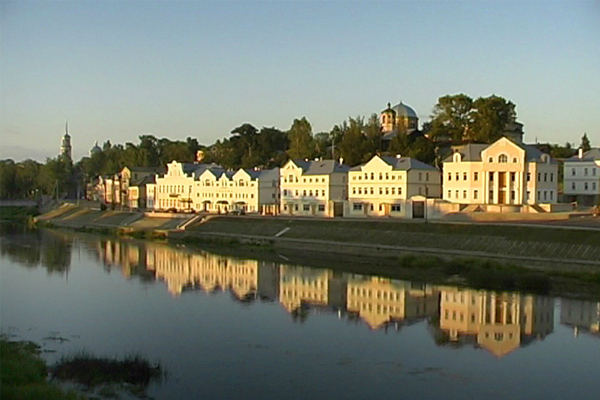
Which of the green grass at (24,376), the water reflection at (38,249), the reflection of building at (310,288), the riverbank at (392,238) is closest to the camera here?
the green grass at (24,376)

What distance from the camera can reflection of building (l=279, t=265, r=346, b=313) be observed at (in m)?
27.1

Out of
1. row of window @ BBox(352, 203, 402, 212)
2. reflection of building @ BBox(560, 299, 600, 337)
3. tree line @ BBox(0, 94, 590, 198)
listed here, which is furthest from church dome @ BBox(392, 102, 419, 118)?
reflection of building @ BBox(560, 299, 600, 337)

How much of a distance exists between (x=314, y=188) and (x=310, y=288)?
26.9 meters

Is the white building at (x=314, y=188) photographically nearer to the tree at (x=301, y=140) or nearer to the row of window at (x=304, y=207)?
the row of window at (x=304, y=207)

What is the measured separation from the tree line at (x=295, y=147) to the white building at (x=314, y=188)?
22.2 feet

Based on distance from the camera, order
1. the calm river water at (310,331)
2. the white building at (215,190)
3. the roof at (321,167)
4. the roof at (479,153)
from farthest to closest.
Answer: the white building at (215,190) < the roof at (321,167) < the roof at (479,153) < the calm river water at (310,331)

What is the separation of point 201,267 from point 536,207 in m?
22.4

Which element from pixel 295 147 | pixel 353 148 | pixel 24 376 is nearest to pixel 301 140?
pixel 295 147

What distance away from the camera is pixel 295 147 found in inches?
2950

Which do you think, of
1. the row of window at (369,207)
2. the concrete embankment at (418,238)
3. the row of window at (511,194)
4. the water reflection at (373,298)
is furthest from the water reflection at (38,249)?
the row of window at (511,194)

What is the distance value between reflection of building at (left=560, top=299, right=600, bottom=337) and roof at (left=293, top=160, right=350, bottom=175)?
104 feet

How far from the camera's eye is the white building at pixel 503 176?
47000 mm

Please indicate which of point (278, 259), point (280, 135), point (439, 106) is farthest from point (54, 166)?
point (278, 259)

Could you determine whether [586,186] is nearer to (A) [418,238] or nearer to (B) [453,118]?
(B) [453,118]
